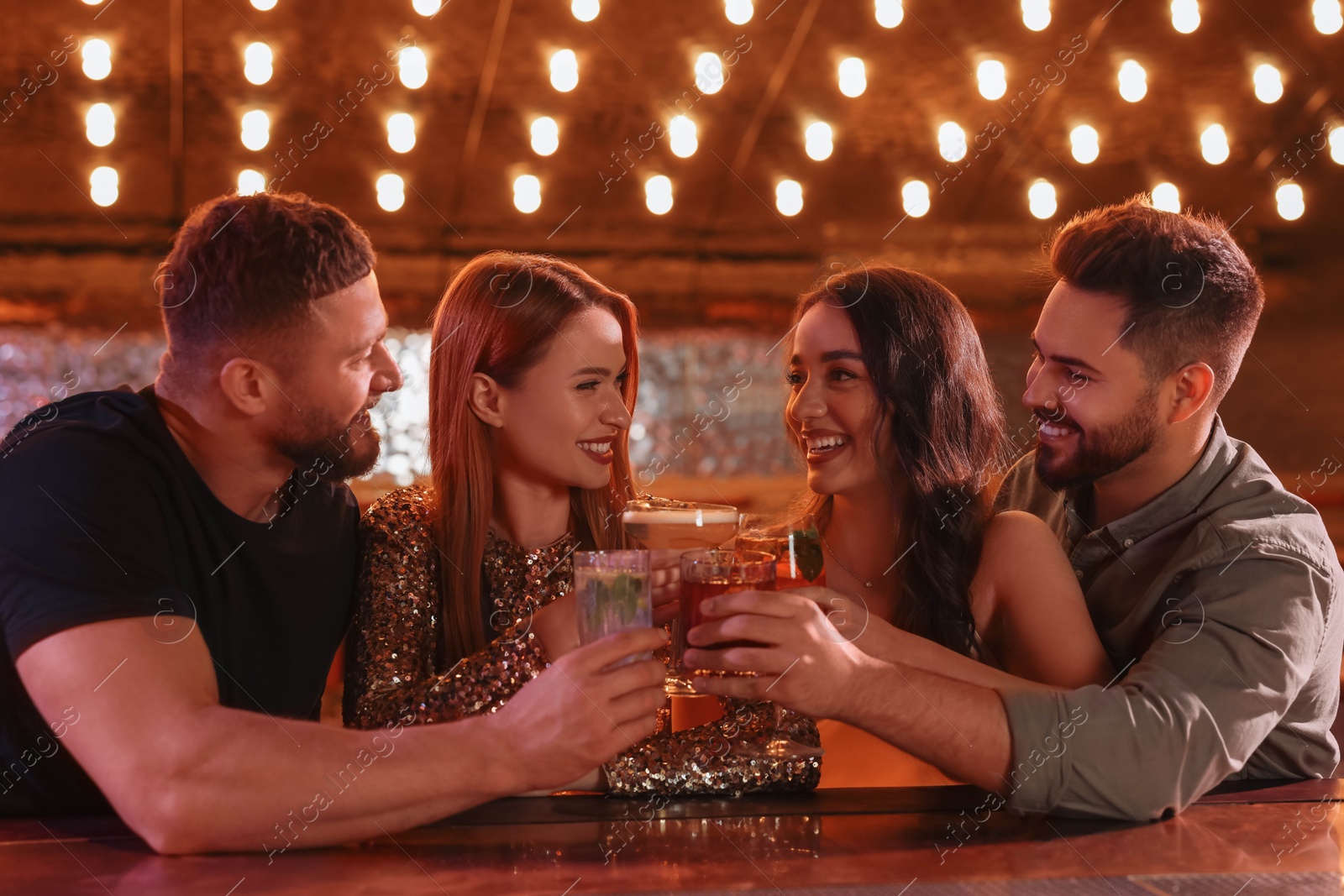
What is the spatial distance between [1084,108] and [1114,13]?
2.21 feet

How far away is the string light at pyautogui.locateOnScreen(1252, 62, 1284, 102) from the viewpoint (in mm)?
5016

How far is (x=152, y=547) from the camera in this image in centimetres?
151

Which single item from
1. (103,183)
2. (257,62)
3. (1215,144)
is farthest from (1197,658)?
(103,183)

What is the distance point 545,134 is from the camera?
5.34m

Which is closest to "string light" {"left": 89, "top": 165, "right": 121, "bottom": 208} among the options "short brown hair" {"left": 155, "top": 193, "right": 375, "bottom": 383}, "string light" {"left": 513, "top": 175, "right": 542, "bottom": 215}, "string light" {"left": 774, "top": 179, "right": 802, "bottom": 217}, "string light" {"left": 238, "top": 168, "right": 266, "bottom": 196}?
"string light" {"left": 238, "top": 168, "right": 266, "bottom": 196}

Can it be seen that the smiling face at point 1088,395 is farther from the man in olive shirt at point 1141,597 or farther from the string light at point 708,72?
the string light at point 708,72

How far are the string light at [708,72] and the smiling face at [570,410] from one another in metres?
3.15

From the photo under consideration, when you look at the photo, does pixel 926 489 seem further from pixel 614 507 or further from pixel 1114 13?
pixel 1114 13

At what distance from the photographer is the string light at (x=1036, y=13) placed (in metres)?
4.57

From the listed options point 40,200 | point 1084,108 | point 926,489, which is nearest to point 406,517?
point 926,489

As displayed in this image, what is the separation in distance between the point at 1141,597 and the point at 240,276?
1511 mm

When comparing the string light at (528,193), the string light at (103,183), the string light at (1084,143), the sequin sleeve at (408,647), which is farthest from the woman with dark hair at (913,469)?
the string light at (103,183)

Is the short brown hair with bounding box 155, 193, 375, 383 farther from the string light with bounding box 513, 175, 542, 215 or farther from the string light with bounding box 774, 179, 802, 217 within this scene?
the string light with bounding box 774, 179, 802, 217

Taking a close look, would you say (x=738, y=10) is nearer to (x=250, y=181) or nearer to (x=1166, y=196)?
(x=250, y=181)
